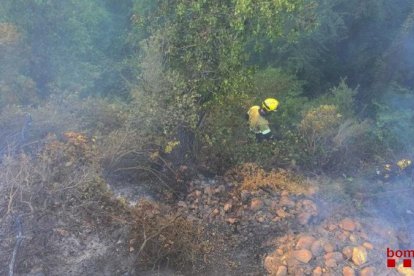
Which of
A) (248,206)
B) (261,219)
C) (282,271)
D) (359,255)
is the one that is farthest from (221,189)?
(359,255)

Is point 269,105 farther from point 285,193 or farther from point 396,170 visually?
point 396,170

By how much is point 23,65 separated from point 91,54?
2.12 m

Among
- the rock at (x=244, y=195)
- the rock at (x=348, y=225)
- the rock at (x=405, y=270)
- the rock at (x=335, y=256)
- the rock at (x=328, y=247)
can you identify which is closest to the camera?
the rock at (x=405, y=270)

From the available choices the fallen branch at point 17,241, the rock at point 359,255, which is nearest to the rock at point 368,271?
the rock at point 359,255

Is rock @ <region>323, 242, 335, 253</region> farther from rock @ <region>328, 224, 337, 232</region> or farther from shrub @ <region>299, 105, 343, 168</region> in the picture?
shrub @ <region>299, 105, 343, 168</region>

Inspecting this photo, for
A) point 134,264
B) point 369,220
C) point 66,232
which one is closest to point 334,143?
point 369,220

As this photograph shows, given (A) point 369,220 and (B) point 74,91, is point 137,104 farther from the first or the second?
(A) point 369,220

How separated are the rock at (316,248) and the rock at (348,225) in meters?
0.50

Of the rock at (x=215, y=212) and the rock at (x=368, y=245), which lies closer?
the rock at (x=368, y=245)

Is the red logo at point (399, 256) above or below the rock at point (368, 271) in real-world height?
below

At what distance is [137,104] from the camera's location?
23.9 feet

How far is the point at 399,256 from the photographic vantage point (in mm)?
5738

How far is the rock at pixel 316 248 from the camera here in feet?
19.0

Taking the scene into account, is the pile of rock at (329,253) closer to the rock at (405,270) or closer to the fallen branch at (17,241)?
the rock at (405,270)
